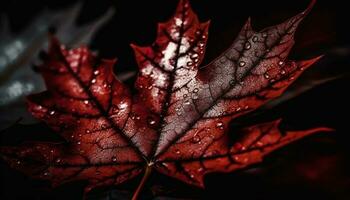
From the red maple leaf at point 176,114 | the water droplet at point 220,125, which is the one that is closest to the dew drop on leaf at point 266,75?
the red maple leaf at point 176,114

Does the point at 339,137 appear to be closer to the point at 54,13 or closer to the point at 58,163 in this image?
the point at 58,163

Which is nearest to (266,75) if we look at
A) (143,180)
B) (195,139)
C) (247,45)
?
(247,45)

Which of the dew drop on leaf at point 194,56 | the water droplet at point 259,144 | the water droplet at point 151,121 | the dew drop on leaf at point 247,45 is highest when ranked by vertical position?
the dew drop on leaf at point 194,56

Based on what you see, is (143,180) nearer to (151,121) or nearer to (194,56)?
(151,121)

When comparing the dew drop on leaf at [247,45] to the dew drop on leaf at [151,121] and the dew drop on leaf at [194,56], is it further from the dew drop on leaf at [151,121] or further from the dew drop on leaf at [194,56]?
the dew drop on leaf at [151,121]

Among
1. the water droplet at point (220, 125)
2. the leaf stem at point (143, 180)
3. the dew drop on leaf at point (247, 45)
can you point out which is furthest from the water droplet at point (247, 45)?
the leaf stem at point (143, 180)

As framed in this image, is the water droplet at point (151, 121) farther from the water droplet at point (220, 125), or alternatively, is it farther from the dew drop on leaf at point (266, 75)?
the dew drop on leaf at point (266, 75)

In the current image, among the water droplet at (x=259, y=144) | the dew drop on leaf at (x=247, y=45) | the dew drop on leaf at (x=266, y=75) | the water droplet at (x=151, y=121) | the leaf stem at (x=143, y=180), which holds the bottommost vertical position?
the water droplet at (x=259, y=144)

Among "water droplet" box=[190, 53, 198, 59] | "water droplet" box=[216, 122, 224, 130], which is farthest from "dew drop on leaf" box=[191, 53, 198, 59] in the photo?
"water droplet" box=[216, 122, 224, 130]

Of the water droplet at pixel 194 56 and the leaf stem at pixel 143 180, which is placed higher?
the water droplet at pixel 194 56
